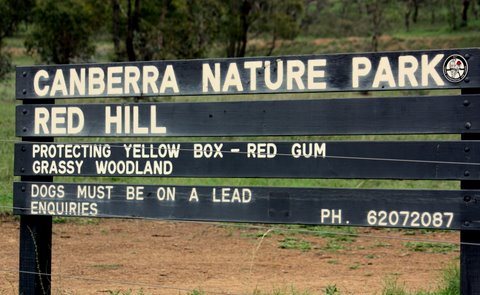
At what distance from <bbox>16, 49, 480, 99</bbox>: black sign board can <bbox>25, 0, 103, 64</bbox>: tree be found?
2684 centimetres

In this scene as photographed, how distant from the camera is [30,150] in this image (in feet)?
20.3

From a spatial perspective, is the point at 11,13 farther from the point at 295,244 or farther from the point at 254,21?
the point at 295,244

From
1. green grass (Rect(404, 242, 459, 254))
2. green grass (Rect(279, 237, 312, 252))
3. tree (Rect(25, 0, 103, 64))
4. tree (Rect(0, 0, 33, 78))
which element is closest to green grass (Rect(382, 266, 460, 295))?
green grass (Rect(404, 242, 459, 254))

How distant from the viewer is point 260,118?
574 centimetres

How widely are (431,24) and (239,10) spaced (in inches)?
877

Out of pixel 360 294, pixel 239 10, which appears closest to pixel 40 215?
pixel 360 294

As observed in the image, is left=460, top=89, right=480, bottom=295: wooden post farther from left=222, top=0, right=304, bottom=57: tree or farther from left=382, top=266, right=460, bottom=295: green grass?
left=222, top=0, right=304, bottom=57: tree

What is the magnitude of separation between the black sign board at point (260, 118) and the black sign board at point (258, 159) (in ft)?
0.28

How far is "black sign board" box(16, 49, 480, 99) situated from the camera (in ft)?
17.7

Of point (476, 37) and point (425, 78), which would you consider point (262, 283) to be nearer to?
point (425, 78)

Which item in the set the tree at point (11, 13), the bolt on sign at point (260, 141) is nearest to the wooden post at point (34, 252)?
the bolt on sign at point (260, 141)

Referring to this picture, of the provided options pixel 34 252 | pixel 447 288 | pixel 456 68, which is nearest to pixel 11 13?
pixel 34 252

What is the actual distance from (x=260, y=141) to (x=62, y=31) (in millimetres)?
28322

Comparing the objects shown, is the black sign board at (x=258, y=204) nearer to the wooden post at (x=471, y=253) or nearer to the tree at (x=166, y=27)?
the wooden post at (x=471, y=253)
